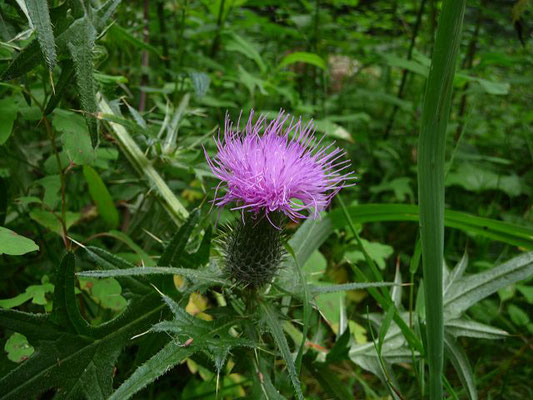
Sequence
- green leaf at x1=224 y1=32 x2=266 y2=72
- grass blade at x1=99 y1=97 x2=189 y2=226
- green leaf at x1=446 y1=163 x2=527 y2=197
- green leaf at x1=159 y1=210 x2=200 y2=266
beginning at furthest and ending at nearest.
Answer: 1. green leaf at x1=446 y1=163 x2=527 y2=197
2. green leaf at x1=224 y1=32 x2=266 y2=72
3. grass blade at x1=99 y1=97 x2=189 y2=226
4. green leaf at x1=159 y1=210 x2=200 y2=266

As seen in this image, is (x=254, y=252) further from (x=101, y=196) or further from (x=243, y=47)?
(x=243, y=47)

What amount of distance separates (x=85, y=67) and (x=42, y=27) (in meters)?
0.16

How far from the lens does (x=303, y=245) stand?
168cm

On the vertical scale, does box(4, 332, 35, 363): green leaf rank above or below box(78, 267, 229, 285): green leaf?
below

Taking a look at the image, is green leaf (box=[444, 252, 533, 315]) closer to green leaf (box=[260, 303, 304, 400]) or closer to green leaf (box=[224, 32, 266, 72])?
green leaf (box=[260, 303, 304, 400])

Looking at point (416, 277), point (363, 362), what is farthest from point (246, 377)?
point (416, 277)

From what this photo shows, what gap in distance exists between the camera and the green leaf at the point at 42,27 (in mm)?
1001

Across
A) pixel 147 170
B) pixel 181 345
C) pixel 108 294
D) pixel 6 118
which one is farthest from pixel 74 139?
pixel 181 345

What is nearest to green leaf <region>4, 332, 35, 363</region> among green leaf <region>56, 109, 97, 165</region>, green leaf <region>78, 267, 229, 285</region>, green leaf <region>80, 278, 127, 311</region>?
green leaf <region>80, 278, 127, 311</region>

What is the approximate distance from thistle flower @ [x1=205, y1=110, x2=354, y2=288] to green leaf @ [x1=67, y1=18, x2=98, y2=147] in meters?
0.32

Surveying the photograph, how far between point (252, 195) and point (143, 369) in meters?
0.50

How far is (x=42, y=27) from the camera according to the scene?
3.33ft

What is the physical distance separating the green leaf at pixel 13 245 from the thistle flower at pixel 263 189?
481mm

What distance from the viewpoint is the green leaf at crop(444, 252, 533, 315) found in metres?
1.52
